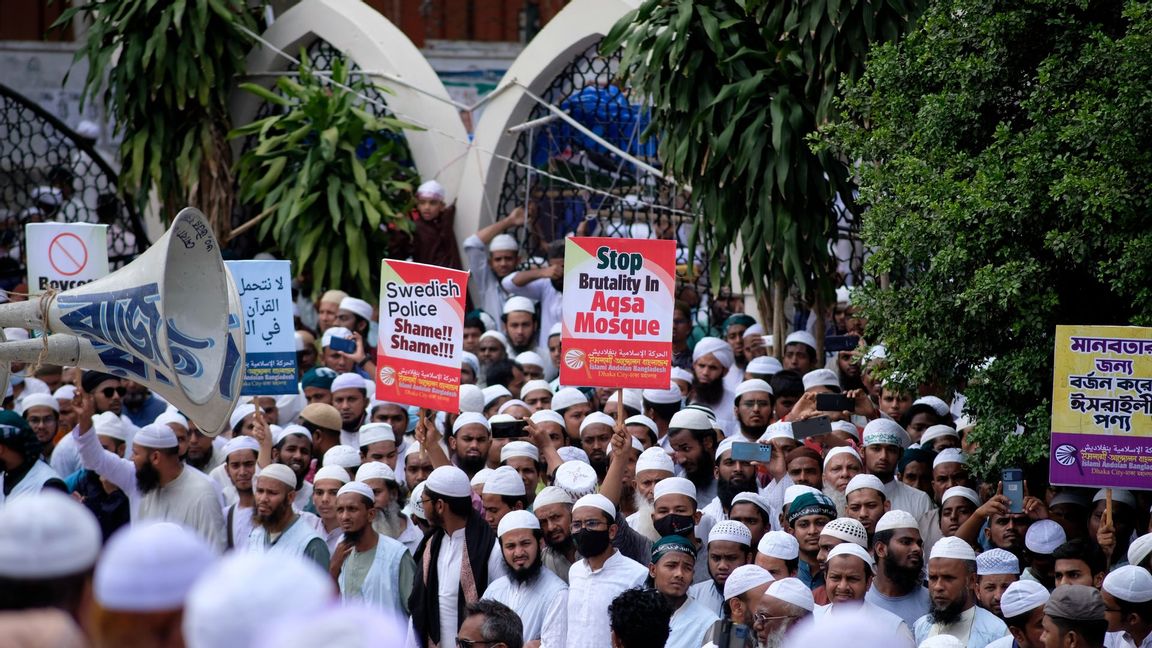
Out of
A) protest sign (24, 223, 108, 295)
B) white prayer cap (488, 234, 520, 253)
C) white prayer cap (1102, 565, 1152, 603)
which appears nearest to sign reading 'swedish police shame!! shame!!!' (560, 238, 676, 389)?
white prayer cap (1102, 565, 1152, 603)

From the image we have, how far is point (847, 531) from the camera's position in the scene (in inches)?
289

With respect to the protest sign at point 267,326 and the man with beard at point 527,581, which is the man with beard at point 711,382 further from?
the man with beard at point 527,581

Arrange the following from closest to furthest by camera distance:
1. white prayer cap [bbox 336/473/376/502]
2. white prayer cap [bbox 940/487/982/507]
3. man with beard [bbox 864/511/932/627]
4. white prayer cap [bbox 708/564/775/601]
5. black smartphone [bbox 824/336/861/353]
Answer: white prayer cap [bbox 708/564/775/601], man with beard [bbox 864/511/932/627], white prayer cap [bbox 336/473/376/502], white prayer cap [bbox 940/487/982/507], black smartphone [bbox 824/336/861/353]

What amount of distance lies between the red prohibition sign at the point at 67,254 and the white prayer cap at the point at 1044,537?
5827 mm

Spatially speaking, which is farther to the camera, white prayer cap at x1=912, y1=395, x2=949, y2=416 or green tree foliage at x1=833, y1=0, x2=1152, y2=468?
white prayer cap at x1=912, y1=395, x2=949, y2=416

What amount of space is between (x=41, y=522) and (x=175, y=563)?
267 mm

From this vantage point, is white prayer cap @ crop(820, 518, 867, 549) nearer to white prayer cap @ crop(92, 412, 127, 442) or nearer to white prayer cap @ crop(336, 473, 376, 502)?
white prayer cap @ crop(336, 473, 376, 502)

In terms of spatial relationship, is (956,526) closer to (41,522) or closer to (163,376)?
(163,376)

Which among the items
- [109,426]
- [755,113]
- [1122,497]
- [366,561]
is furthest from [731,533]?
[109,426]

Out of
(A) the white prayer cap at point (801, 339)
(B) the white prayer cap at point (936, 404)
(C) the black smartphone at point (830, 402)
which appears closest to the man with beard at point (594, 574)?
(C) the black smartphone at point (830, 402)

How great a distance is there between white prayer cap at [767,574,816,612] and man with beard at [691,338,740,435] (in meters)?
3.99

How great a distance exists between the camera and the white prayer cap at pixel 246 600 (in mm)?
2936

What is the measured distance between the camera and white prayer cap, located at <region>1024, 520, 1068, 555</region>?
7789 millimetres

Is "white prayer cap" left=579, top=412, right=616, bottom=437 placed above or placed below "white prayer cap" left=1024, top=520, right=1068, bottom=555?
above
